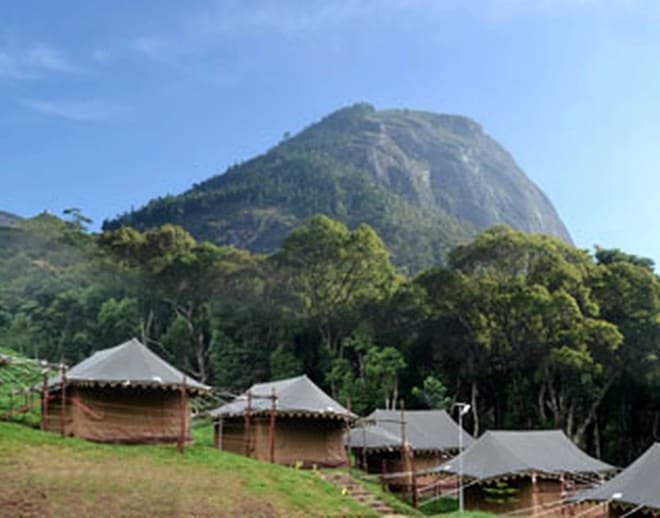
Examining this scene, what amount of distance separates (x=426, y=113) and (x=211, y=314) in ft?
520

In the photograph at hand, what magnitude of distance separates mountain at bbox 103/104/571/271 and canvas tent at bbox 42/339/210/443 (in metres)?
58.8

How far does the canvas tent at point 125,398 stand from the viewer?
Result: 23.1 meters

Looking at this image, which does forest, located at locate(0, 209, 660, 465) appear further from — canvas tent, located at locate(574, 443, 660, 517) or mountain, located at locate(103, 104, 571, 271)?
mountain, located at locate(103, 104, 571, 271)

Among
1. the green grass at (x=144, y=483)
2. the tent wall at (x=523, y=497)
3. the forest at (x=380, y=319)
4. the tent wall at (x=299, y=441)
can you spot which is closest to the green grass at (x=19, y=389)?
the green grass at (x=144, y=483)

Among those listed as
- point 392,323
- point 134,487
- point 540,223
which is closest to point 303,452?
point 134,487

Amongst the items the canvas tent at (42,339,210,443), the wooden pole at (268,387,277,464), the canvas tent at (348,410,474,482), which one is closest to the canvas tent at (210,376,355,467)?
the wooden pole at (268,387,277,464)

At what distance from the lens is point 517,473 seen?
2622 centimetres

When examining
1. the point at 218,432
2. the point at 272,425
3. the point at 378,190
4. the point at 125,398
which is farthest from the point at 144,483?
the point at 378,190

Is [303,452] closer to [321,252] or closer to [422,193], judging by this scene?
[321,252]

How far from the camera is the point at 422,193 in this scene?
139625mm

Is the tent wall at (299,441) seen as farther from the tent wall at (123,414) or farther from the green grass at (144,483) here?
the green grass at (144,483)

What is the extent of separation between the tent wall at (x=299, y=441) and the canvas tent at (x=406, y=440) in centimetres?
→ 294

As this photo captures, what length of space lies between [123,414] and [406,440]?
13.2 meters

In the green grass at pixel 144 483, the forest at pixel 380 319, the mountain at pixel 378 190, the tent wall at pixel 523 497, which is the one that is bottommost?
the tent wall at pixel 523 497
